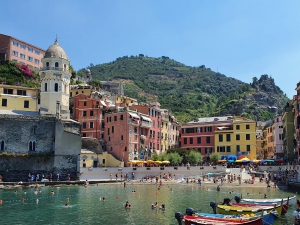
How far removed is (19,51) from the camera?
86250 mm

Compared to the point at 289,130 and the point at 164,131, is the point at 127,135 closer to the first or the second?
the point at 164,131

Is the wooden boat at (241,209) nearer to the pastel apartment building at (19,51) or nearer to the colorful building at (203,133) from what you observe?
the colorful building at (203,133)

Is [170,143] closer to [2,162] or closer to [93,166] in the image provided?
[93,166]

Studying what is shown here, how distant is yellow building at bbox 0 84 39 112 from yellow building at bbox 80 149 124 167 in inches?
561

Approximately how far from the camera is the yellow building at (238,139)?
7112 cm

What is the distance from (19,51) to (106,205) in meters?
61.3

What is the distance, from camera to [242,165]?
2557 inches

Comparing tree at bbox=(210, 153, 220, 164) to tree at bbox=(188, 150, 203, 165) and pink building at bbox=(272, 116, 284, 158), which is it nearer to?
tree at bbox=(188, 150, 203, 165)

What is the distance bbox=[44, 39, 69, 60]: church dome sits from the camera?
221ft

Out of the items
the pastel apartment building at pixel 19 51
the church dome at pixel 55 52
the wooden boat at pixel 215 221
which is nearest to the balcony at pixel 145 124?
the church dome at pixel 55 52

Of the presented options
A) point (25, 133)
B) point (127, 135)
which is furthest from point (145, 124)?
point (25, 133)

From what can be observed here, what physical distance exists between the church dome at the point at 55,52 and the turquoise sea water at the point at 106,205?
2667 centimetres

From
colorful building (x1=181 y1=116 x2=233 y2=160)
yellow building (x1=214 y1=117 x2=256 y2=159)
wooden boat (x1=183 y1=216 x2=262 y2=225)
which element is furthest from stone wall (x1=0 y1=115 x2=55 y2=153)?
wooden boat (x1=183 y1=216 x2=262 y2=225)

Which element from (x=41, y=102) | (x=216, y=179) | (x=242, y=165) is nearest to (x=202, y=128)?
(x=242, y=165)
